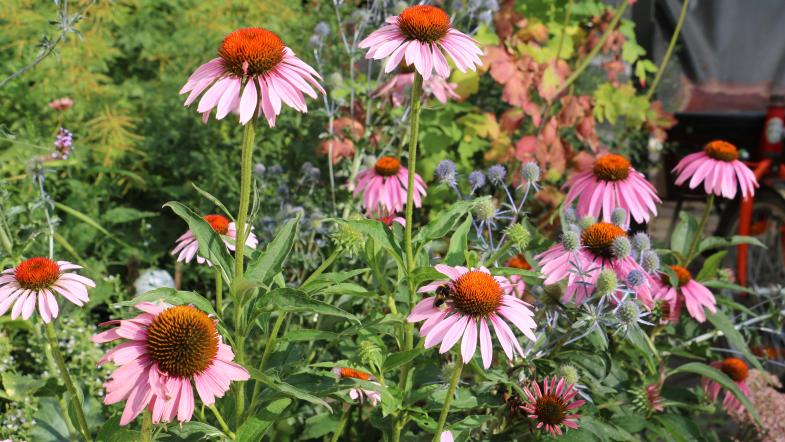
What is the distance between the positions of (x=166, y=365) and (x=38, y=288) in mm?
531

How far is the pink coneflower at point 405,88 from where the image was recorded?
116 inches

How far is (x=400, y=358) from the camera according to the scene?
1.75 meters

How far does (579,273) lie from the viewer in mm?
1922

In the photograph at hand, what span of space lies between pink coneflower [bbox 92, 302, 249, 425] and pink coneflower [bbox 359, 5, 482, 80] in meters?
0.66

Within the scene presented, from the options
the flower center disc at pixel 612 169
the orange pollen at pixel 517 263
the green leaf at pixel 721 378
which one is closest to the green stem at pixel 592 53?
the orange pollen at pixel 517 263

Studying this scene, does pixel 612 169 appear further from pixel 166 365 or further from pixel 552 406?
pixel 166 365

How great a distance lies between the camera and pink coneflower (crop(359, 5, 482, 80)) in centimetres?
167

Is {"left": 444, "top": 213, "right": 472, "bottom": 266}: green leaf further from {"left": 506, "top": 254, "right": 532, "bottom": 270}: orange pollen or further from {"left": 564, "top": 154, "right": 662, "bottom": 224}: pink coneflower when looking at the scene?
{"left": 506, "top": 254, "right": 532, "bottom": 270}: orange pollen

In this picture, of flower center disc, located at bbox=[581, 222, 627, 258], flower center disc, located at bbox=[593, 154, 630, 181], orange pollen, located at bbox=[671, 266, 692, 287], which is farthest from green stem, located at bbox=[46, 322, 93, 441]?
orange pollen, located at bbox=[671, 266, 692, 287]

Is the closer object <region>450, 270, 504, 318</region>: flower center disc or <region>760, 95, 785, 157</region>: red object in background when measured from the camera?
<region>450, 270, 504, 318</region>: flower center disc

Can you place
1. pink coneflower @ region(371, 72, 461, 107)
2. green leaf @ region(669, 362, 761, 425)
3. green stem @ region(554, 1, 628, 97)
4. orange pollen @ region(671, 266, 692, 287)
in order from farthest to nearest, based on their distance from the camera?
1. green stem @ region(554, 1, 628, 97)
2. pink coneflower @ region(371, 72, 461, 107)
3. orange pollen @ region(671, 266, 692, 287)
4. green leaf @ region(669, 362, 761, 425)

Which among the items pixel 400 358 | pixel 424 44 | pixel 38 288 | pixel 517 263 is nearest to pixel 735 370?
pixel 517 263

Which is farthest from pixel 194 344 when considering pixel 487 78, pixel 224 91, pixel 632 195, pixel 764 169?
pixel 764 169

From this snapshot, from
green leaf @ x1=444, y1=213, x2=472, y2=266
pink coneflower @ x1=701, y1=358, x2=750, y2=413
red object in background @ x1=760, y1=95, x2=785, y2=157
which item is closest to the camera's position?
green leaf @ x1=444, y1=213, x2=472, y2=266
